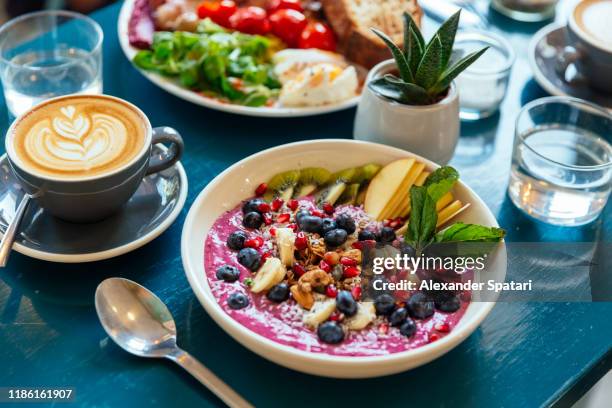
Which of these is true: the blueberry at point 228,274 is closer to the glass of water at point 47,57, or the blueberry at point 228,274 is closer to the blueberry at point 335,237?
the blueberry at point 335,237

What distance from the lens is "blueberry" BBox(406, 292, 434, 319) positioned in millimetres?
1386

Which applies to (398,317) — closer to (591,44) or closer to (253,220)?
(253,220)

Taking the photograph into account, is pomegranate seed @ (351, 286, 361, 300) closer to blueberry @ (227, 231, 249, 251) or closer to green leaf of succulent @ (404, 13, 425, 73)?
blueberry @ (227, 231, 249, 251)

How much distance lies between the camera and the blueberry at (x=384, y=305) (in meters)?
1.38

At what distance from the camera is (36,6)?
3.21 meters

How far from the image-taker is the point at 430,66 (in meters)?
1.67

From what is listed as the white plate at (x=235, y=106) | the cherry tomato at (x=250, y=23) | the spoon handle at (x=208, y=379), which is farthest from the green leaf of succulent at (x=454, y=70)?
the spoon handle at (x=208, y=379)

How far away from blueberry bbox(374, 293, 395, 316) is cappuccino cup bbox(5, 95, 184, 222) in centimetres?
56

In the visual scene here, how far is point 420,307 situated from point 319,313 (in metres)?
0.19

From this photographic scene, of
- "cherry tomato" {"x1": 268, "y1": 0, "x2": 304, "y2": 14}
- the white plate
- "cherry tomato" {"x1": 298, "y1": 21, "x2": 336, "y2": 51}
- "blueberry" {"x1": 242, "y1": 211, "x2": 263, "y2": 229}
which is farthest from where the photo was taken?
"cherry tomato" {"x1": 268, "y1": 0, "x2": 304, "y2": 14}

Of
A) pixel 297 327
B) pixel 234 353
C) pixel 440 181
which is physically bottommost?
pixel 234 353

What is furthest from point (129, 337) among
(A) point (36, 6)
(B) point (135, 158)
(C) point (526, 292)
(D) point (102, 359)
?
(A) point (36, 6)

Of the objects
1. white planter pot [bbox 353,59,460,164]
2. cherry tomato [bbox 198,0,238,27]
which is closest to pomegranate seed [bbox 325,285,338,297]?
white planter pot [bbox 353,59,460,164]

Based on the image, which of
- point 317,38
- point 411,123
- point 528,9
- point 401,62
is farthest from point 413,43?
point 528,9
